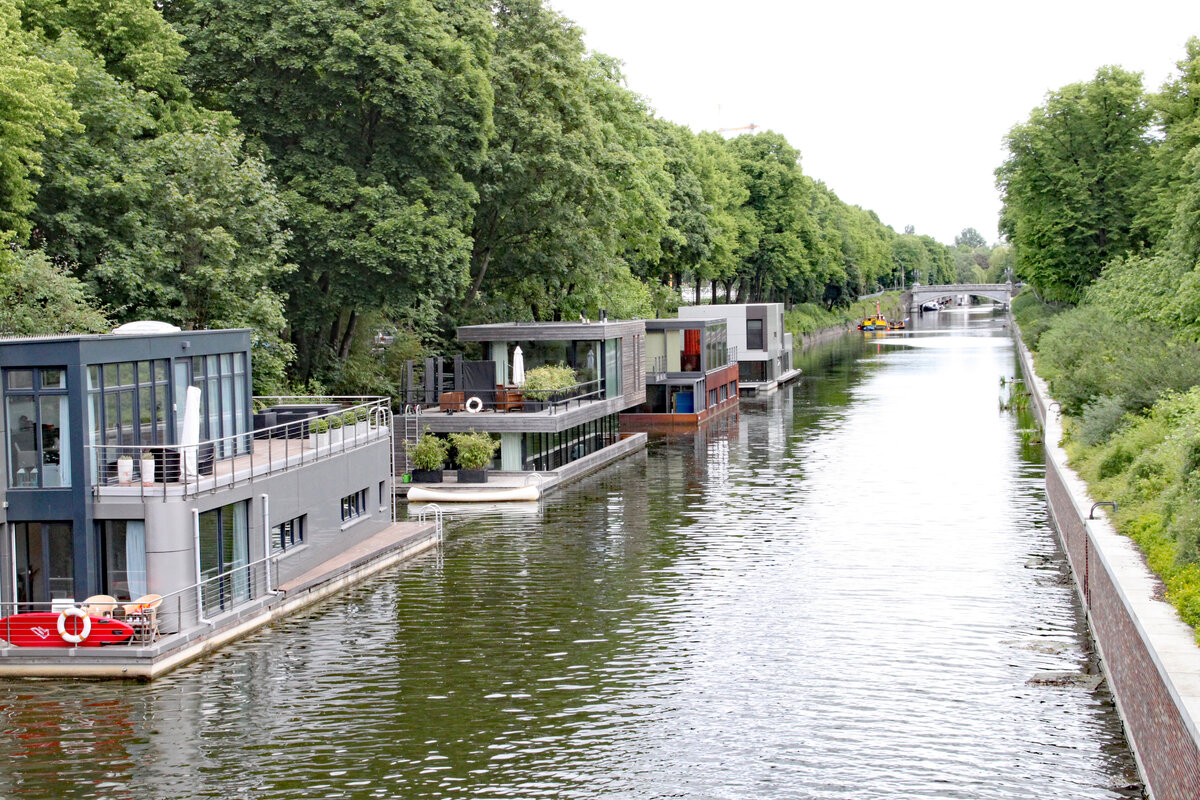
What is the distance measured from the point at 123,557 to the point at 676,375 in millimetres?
45844

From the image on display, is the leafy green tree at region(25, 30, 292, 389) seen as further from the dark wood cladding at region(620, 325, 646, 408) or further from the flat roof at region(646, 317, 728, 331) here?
the flat roof at region(646, 317, 728, 331)

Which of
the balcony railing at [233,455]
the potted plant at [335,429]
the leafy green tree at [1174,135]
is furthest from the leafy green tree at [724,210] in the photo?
the potted plant at [335,429]

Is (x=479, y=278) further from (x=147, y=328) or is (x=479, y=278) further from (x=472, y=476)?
(x=147, y=328)

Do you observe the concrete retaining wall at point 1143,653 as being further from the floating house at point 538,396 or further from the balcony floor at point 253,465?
the floating house at point 538,396

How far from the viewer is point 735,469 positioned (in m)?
51.1

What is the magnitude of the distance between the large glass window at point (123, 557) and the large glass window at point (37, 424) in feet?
4.01

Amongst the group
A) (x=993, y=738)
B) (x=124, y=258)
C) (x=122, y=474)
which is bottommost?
(x=993, y=738)

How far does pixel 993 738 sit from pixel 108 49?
36925 millimetres

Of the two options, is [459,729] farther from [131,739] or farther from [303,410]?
[303,410]

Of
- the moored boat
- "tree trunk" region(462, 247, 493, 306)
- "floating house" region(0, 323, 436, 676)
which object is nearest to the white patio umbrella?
the moored boat

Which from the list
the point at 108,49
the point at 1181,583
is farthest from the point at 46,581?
the point at 108,49

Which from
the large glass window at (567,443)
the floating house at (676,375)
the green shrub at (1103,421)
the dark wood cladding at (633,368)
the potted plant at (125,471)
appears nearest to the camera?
the potted plant at (125,471)

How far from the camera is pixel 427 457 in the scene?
44.0 metres

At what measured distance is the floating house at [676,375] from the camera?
222 ft
